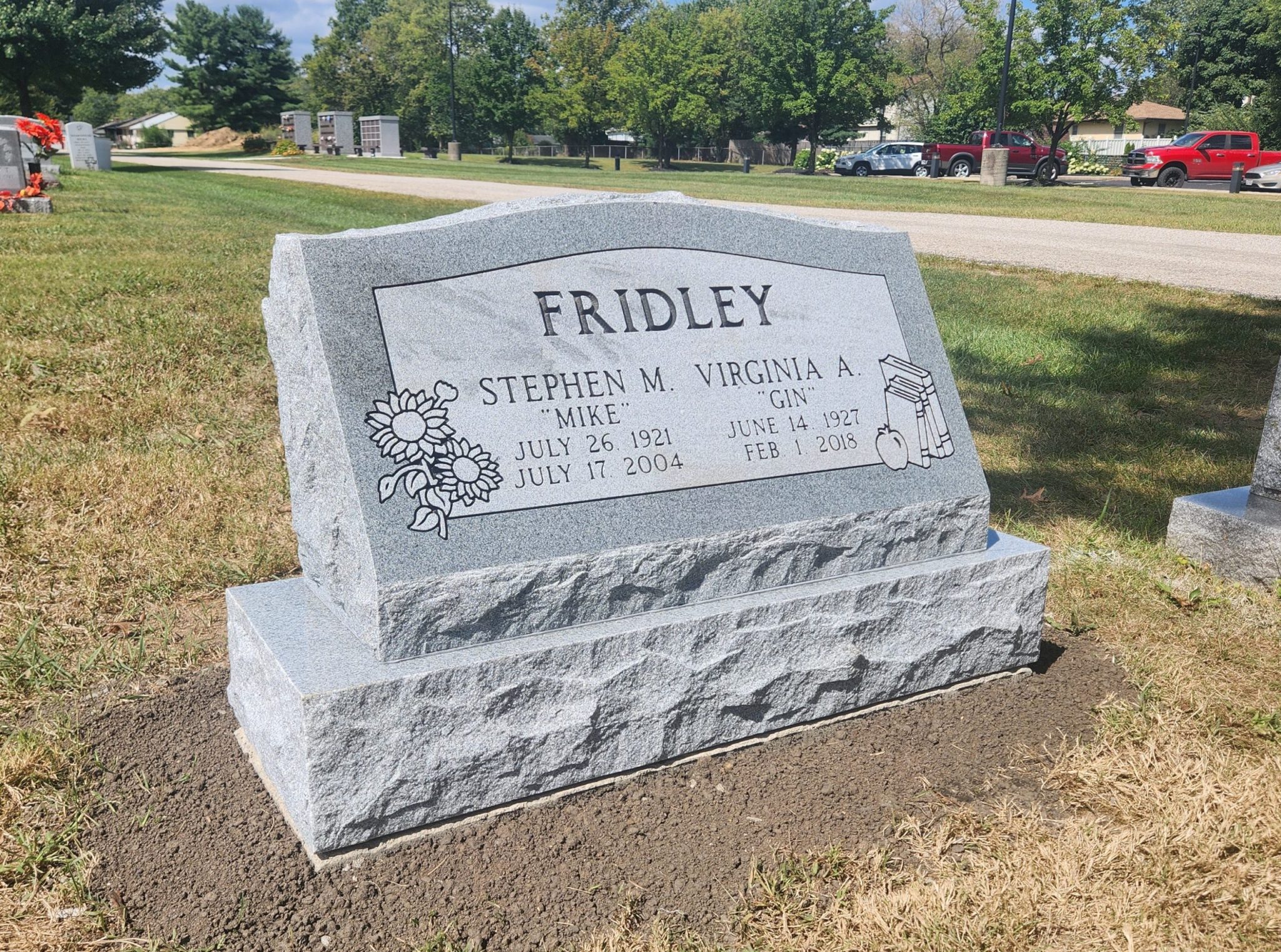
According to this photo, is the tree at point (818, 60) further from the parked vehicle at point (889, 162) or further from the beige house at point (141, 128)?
the beige house at point (141, 128)

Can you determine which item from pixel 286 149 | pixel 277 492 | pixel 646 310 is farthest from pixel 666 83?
pixel 646 310

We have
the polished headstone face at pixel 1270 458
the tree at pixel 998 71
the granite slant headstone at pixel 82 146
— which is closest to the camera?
the polished headstone face at pixel 1270 458

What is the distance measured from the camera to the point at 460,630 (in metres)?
2.50

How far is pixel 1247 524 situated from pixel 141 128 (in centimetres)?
10184

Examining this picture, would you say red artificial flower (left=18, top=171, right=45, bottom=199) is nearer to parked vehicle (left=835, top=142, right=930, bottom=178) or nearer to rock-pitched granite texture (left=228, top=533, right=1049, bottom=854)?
rock-pitched granite texture (left=228, top=533, right=1049, bottom=854)

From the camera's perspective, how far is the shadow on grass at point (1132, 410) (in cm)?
516

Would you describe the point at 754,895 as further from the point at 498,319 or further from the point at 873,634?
the point at 498,319

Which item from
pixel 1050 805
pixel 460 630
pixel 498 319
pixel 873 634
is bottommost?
pixel 1050 805

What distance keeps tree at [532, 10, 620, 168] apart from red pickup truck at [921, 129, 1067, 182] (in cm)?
2613

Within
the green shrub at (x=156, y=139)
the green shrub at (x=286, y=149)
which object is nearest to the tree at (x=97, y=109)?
the green shrub at (x=156, y=139)

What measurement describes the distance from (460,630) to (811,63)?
52.8m

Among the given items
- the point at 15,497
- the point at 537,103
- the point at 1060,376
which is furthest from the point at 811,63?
the point at 15,497

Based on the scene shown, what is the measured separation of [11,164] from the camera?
525 inches

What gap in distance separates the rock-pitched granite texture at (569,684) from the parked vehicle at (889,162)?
34504mm
